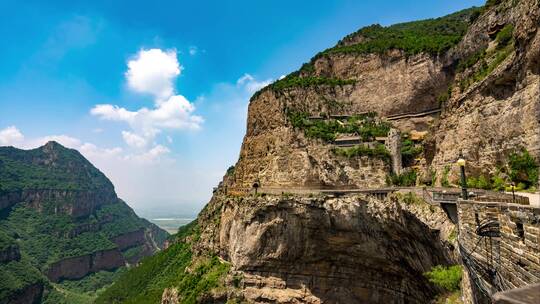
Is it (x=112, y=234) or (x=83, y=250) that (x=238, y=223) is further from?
(x=112, y=234)

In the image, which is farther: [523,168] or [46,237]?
[46,237]

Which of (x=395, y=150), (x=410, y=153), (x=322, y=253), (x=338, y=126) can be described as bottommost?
(x=322, y=253)

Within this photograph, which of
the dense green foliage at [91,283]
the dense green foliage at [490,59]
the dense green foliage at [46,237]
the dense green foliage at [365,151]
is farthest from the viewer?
the dense green foliage at [46,237]

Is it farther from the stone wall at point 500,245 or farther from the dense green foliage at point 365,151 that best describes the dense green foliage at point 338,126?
the stone wall at point 500,245

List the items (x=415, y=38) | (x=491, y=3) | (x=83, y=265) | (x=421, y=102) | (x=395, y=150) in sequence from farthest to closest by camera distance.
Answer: (x=83, y=265)
(x=415, y=38)
(x=421, y=102)
(x=395, y=150)
(x=491, y=3)

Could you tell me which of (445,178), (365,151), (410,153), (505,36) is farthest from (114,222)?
(505,36)

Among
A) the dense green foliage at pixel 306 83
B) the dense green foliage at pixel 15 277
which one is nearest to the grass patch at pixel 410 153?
the dense green foliage at pixel 306 83

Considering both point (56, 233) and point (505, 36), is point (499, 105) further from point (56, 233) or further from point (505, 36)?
point (56, 233)
